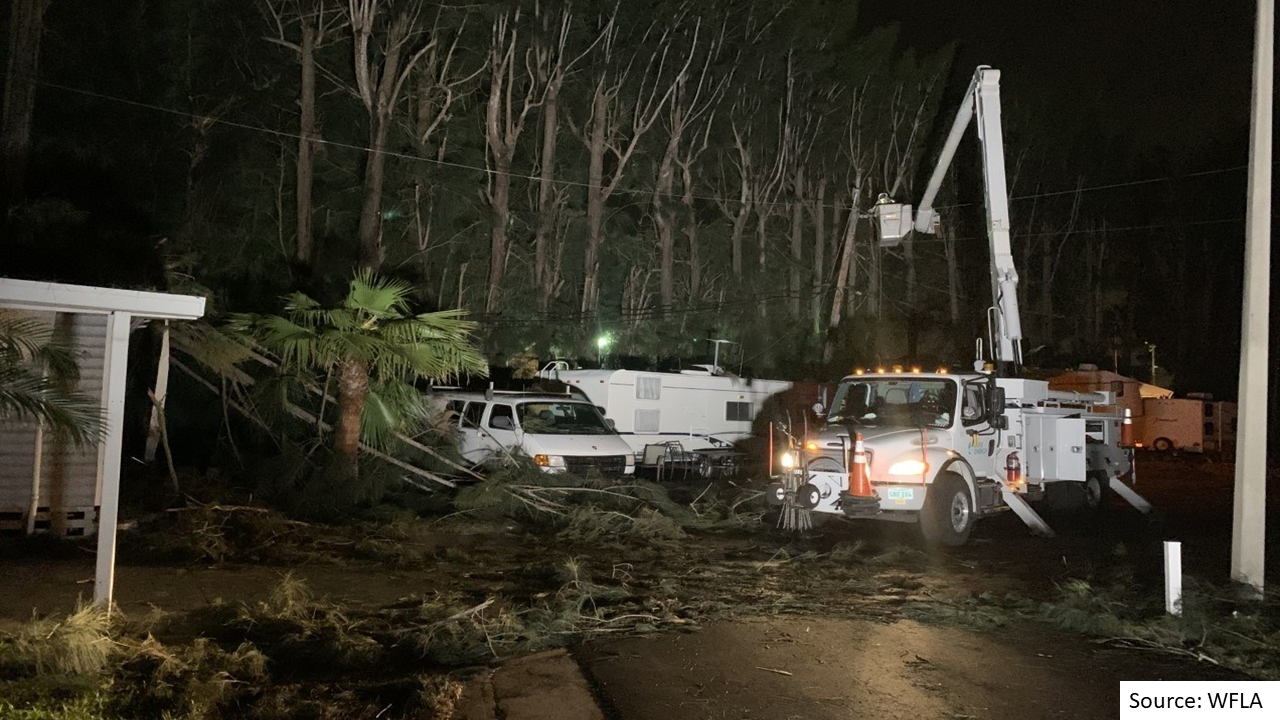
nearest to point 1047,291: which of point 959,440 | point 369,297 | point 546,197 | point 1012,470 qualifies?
point 546,197

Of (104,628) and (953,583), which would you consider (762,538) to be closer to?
(953,583)

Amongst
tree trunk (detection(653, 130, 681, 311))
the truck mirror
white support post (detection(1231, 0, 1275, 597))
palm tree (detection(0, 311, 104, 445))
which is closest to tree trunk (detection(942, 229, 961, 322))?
tree trunk (detection(653, 130, 681, 311))

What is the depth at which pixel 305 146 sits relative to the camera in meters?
23.0

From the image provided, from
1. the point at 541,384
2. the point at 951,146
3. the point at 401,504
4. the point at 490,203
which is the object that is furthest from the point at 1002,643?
the point at 490,203

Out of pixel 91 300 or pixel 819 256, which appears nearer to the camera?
pixel 91 300

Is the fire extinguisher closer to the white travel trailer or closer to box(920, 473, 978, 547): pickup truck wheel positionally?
box(920, 473, 978, 547): pickup truck wheel

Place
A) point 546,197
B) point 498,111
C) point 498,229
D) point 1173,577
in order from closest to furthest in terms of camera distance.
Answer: point 1173,577
point 498,229
point 498,111
point 546,197

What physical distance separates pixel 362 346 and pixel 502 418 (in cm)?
408

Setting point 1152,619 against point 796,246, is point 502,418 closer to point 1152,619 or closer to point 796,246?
point 1152,619

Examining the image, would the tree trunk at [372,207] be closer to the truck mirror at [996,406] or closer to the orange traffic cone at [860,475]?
the orange traffic cone at [860,475]

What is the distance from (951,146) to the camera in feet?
52.6

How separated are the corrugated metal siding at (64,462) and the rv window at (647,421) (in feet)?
33.9

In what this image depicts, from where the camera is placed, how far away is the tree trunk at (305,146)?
22812mm

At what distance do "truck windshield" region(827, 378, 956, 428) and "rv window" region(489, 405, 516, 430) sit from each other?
16.1 feet
